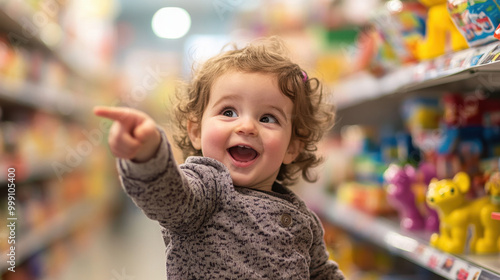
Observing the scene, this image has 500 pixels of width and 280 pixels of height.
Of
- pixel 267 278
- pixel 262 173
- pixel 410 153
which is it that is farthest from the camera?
pixel 410 153

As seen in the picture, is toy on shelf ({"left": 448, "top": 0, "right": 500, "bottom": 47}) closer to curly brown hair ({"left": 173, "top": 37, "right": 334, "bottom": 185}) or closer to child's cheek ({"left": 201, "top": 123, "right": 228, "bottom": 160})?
curly brown hair ({"left": 173, "top": 37, "right": 334, "bottom": 185})

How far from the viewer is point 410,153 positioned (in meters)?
2.09

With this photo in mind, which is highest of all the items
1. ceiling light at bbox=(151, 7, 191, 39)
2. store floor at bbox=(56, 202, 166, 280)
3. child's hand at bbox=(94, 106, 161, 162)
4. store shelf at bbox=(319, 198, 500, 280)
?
ceiling light at bbox=(151, 7, 191, 39)

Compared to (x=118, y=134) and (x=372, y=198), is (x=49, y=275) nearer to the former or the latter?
(x=372, y=198)

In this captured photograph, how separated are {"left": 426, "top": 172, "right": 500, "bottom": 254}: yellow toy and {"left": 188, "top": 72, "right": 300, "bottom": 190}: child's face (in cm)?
63

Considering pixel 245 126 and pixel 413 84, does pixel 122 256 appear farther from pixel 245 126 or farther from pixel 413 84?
pixel 245 126

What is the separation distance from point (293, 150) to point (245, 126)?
0.23 m

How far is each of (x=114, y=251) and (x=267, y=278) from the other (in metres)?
3.53

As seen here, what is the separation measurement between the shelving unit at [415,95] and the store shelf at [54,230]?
1.64 m

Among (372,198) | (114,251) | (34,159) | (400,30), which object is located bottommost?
(114,251)

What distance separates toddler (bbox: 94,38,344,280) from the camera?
0.82 meters

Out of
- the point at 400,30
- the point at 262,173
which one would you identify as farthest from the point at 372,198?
the point at 262,173

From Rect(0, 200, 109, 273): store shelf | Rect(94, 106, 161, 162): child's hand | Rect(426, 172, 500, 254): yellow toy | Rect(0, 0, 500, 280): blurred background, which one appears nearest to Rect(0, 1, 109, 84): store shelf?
Rect(0, 0, 500, 280): blurred background

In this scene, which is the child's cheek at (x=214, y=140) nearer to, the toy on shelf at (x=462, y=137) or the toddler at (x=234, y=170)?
the toddler at (x=234, y=170)
